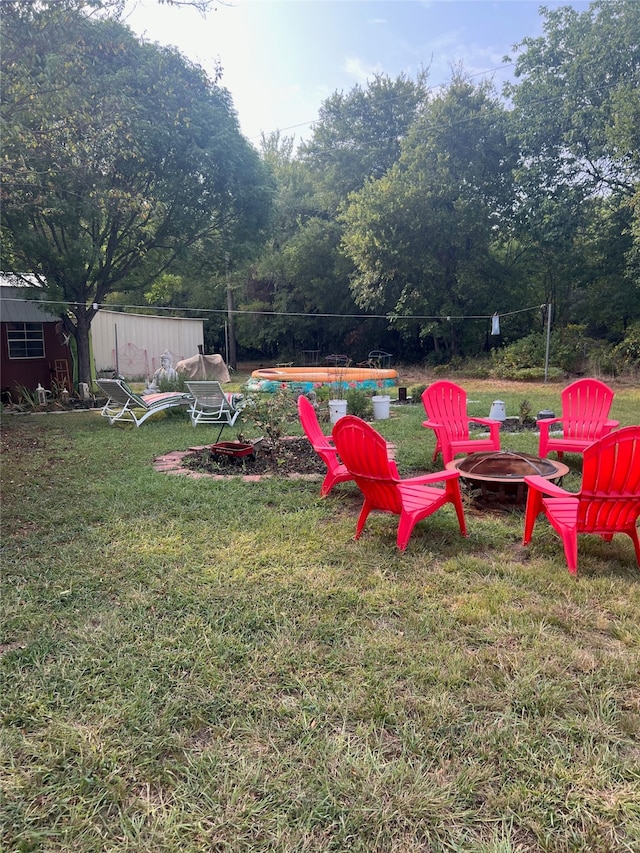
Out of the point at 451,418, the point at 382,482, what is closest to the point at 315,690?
the point at 382,482

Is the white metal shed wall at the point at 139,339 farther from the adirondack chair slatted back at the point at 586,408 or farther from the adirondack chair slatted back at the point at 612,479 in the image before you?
the adirondack chair slatted back at the point at 612,479

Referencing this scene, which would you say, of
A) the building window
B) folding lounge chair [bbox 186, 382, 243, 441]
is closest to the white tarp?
the building window

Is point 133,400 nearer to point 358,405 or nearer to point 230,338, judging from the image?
point 358,405

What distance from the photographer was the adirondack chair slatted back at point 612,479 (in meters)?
2.73

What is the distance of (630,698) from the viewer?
1.82 meters

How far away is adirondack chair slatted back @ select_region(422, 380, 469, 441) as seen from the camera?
5.21 m

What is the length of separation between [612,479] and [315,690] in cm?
195

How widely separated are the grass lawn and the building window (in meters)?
9.44

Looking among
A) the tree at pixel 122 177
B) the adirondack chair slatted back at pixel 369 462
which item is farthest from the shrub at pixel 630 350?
the adirondack chair slatted back at pixel 369 462

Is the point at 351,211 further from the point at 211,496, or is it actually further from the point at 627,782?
the point at 627,782

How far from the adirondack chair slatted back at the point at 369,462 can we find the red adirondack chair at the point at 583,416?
2.46 metres

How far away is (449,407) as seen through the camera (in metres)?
5.33

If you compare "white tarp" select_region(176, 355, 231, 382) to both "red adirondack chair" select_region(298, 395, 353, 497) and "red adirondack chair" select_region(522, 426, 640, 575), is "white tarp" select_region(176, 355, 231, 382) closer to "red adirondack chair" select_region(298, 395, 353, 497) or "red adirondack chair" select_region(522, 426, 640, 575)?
"red adirondack chair" select_region(298, 395, 353, 497)

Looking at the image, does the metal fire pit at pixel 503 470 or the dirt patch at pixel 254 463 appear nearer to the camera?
the metal fire pit at pixel 503 470
